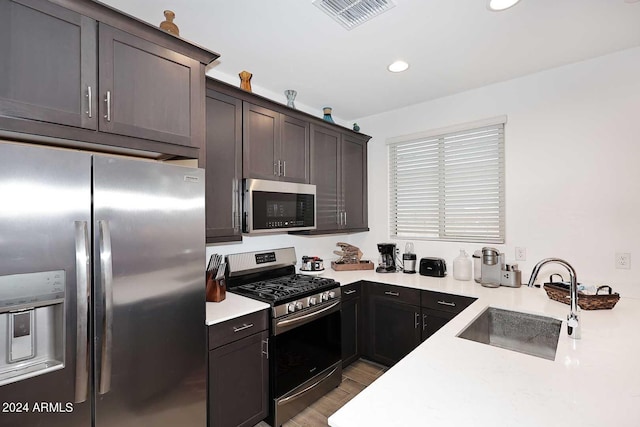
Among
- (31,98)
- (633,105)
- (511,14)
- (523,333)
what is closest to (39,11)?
(31,98)

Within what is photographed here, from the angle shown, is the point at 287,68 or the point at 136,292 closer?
the point at 136,292

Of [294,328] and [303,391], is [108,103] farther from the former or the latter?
[303,391]

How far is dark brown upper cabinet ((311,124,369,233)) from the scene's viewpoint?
3047 mm

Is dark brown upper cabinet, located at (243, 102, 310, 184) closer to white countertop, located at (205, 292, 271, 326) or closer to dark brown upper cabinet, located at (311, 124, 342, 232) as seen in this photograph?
dark brown upper cabinet, located at (311, 124, 342, 232)

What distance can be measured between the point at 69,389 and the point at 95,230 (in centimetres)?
63

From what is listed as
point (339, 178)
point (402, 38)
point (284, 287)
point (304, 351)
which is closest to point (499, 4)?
point (402, 38)

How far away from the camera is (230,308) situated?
6.45 ft

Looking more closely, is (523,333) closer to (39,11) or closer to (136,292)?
(136,292)

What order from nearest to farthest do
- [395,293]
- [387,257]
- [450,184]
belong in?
[395,293] → [450,184] → [387,257]

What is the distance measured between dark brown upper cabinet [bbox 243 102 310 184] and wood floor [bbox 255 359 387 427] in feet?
6.02

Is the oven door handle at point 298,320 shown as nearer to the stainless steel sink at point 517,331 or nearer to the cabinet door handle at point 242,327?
the cabinet door handle at point 242,327

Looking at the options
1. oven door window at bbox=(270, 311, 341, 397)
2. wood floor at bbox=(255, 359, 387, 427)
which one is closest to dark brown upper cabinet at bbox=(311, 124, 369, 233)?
oven door window at bbox=(270, 311, 341, 397)

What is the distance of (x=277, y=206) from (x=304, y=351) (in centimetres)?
114

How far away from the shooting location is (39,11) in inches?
48.9
